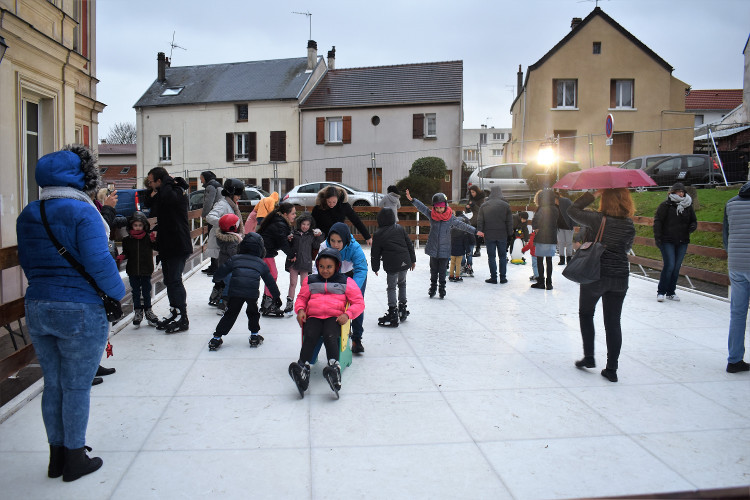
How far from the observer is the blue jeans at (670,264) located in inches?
347

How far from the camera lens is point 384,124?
3212cm

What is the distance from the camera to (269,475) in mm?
3445

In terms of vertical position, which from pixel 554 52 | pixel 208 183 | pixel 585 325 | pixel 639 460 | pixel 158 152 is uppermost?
pixel 554 52

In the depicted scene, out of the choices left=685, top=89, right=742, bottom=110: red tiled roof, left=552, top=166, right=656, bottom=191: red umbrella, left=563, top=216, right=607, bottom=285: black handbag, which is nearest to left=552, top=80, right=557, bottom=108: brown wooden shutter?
left=685, top=89, right=742, bottom=110: red tiled roof

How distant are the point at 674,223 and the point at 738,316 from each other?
3.41 m

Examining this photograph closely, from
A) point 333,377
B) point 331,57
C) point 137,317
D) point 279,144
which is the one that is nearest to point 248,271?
point 137,317

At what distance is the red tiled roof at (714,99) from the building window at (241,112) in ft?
117

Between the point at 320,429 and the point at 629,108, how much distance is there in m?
29.6

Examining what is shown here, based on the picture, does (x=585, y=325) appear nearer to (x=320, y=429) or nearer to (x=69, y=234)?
(x=320, y=429)

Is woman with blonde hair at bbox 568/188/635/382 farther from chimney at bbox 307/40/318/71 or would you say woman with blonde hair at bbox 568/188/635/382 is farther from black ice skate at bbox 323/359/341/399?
chimney at bbox 307/40/318/71

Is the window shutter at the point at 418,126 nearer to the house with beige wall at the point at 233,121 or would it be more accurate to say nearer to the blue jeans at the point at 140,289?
the house with beige wall at the point at 233,121

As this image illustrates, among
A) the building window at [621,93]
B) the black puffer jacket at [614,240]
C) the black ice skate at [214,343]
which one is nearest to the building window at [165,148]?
the building window at [621,93]

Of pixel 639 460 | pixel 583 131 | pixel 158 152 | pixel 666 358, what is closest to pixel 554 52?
pixel 583 131

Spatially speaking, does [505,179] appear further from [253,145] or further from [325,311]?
[325,311]
